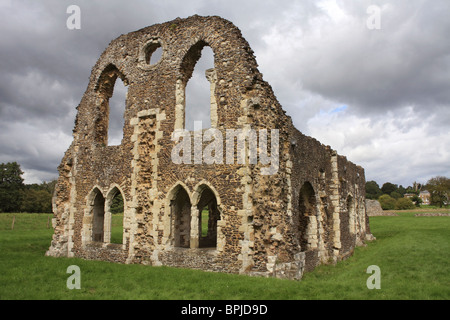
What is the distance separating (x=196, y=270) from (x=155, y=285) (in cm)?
212

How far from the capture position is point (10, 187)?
49.9 m

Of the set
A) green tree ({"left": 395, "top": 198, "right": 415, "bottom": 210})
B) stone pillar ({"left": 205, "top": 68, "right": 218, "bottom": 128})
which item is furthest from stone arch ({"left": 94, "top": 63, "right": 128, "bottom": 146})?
green tree ({"left": 395, "top": 198, "right": 415, "bottom": 210})

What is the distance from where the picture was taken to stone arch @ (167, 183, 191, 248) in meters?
12.2

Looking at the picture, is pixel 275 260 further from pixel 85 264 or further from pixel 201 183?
pixel 85 264

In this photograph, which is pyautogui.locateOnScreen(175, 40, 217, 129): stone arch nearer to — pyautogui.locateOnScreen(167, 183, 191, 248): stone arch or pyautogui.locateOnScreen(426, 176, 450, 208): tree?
pyautogui.locateOnScreen(167, 183, 191, 248): stone arch

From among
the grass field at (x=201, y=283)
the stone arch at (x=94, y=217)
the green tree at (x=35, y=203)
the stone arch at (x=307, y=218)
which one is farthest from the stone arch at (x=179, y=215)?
the green tree at (x=35, y=203)

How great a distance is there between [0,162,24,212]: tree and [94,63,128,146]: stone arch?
4177cm

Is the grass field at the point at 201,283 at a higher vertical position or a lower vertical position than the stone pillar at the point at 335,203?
lower

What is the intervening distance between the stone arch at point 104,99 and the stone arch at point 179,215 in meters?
5.35

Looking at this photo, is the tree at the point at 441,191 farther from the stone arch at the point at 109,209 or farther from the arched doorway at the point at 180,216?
the stone arch at the point at 109,209

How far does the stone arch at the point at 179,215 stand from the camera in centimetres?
1221

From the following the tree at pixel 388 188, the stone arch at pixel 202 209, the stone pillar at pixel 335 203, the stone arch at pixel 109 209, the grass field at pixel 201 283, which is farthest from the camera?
the tree at pixel 388 188
